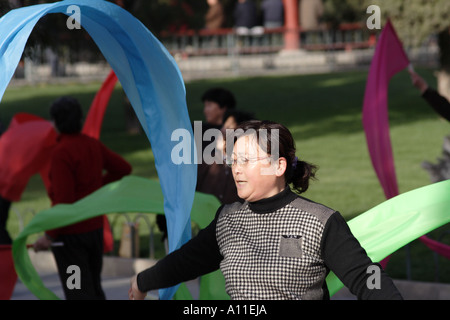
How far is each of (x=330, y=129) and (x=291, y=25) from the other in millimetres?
9930

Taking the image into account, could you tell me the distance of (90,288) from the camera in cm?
661

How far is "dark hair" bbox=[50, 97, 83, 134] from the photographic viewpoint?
6.45 meters

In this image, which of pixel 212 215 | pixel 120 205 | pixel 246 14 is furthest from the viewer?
pixel 246 14

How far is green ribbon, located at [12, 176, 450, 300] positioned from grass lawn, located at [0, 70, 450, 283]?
3532 mm

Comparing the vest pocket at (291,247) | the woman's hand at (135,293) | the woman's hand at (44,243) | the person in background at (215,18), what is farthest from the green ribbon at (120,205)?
the person in background at (215,18)

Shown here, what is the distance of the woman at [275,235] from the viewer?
11.7ft

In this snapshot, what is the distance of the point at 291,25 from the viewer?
2788 cm

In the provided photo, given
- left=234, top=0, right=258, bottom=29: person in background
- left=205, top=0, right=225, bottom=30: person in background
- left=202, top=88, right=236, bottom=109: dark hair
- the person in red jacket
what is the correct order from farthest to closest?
left=205, top=0, right=225, bottom=30: person in background → left=234, top=0, right=258, bottom=29: person in background → left=202, top=88, right=236, bottom=109: dark hair → the person in red jacket

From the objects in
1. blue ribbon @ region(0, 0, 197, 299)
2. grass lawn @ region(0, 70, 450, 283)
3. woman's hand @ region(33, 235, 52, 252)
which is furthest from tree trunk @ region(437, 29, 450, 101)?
blue ribbon @ region(0, 0, 197, 299)

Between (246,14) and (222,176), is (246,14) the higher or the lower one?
the lower one

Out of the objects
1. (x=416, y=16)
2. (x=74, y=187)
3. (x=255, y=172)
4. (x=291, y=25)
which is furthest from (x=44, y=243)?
(x=291, y=25)

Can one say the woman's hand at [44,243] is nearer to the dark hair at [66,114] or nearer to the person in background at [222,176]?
the dark hair at [66,114]

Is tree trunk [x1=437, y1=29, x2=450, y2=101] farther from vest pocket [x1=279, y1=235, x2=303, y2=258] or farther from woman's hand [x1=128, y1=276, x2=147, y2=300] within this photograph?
vest pocket [x1=279, y1=235, x2=303, y2=258]

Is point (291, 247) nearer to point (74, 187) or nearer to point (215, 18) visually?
point (74, 187)
